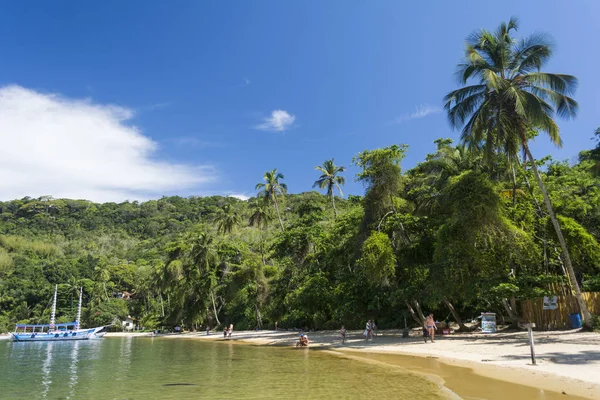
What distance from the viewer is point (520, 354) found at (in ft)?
42.5

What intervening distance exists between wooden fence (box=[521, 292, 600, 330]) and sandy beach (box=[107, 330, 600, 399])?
56.9 inches

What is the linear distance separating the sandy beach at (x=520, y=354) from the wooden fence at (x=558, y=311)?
145 centimetres

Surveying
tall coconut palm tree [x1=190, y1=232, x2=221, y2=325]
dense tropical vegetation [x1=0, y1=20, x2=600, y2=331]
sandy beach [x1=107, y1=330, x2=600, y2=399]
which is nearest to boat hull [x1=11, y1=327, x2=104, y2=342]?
tall coconut palm tree [x1=190, y1=232, x2=221, y2=325]

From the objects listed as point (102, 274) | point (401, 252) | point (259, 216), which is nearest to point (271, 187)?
point (259, 216)

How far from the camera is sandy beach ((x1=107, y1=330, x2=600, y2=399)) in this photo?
9.06 metres

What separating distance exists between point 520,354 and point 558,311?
7.30 meters

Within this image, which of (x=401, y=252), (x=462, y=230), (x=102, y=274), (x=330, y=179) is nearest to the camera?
(x=462, y=230)

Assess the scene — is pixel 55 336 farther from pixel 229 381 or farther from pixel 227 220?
pixel 229 381

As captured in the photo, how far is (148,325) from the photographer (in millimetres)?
62688

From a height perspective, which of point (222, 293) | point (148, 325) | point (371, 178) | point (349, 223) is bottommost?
point (148, 325)

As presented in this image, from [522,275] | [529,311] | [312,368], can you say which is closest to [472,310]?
[529,311]

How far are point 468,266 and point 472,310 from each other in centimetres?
853

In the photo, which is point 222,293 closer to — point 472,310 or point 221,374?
point 472,310

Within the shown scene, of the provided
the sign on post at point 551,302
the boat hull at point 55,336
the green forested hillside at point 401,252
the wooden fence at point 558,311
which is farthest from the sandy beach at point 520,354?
the boat hull at point 55,336
